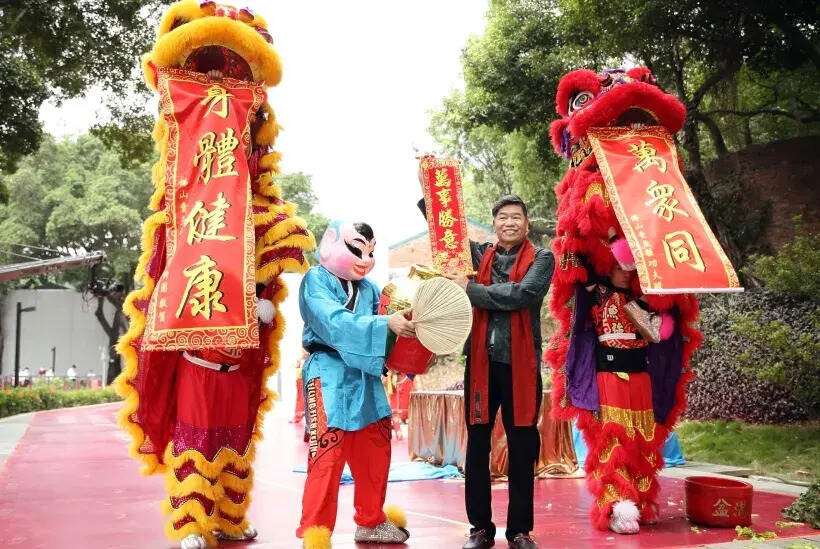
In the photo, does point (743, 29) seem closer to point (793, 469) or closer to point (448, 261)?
point (793, 469)

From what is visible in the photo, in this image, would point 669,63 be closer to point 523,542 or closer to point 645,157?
point 645,157

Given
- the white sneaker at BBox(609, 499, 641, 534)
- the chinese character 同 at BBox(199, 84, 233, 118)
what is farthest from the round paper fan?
the white sneaker at BBox(609, 499, 641, 534)

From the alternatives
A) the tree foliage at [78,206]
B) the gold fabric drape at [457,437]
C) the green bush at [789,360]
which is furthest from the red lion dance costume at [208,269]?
the tree foliage at [78,206]

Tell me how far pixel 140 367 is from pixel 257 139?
1266 millimetres

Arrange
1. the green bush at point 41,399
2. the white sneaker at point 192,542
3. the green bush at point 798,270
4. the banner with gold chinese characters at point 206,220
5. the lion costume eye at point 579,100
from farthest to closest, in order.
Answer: the green bush at point 41,399 < the green bush at point 798,270 < the lion costume eye at point 579,100 < the white sneaker at point 192,542 < the banner with gold chinese characters at point 206,220

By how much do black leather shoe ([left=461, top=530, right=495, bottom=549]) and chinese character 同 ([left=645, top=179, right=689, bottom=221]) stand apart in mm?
1799

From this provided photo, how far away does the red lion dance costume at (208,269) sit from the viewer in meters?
3.46

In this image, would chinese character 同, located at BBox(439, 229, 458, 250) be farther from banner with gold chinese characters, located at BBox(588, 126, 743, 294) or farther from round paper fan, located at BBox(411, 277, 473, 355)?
banner with gold chinese characters, located at BBox(588, 126, 743, 294)

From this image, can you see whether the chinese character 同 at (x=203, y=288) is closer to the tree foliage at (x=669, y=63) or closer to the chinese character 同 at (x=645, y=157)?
the chinese character 同 at (x=645, y=157)

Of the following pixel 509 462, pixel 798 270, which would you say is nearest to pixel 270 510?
pixel 509 462

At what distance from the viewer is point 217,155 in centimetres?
364

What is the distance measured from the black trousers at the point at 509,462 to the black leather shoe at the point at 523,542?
33 millimetres

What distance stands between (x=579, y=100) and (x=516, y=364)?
177cm

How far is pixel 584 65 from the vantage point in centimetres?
1088
